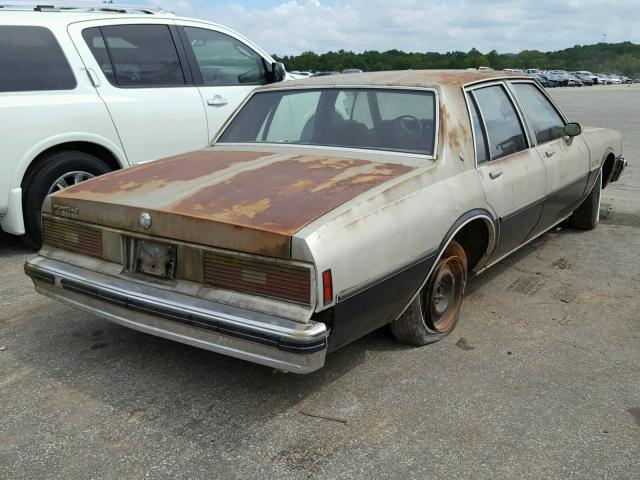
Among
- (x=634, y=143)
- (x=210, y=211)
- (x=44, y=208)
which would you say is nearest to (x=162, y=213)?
(x=210, y=211)

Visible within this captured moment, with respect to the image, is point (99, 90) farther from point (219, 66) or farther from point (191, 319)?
point (191, 319)

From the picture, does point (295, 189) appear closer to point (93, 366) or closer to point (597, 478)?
point (93, 366)

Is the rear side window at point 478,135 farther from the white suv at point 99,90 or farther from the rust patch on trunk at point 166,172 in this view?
the white suv at point 99,90

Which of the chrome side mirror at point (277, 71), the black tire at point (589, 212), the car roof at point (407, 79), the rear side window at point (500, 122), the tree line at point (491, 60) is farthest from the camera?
the tree line at point (491, 60)

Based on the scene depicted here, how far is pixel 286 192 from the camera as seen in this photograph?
10.1ft

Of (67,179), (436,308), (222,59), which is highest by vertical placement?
(222,59)

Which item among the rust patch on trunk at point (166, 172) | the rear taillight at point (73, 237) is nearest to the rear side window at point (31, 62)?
the rust patch on trunk at point (166, 172)

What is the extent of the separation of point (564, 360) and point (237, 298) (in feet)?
6.14

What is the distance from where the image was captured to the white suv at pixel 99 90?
518cm

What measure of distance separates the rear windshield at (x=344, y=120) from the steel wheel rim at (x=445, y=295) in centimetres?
67

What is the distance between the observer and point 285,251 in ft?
8.49

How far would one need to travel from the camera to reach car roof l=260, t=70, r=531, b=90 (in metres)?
3.89

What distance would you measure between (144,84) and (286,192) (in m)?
3.49

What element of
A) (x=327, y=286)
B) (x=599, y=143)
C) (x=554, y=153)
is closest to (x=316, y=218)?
(x=327, y=286)
